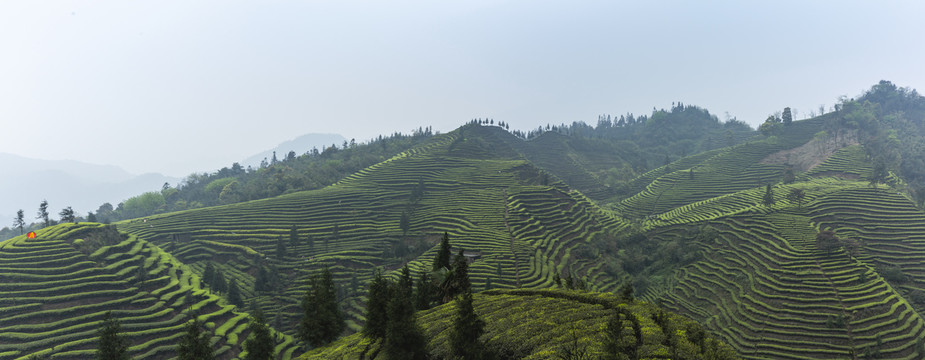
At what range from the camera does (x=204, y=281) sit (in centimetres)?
5575

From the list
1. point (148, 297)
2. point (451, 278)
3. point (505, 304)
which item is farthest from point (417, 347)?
point (148, 297)

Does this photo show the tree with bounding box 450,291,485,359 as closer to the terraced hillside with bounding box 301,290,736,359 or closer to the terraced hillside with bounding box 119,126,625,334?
the terraced hillside with bounding box 301,290,736,359

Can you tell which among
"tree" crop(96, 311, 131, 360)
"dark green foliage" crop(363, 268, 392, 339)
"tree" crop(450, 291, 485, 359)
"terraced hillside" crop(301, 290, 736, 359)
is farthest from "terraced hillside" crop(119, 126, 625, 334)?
"tree" crop(450, 291, 485, 359)

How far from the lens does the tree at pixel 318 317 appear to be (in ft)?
118

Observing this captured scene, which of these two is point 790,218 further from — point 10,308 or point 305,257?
point 10,308

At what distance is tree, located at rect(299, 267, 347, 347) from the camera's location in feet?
118

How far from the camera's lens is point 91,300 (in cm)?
4388

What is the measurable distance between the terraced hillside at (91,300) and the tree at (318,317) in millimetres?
11449

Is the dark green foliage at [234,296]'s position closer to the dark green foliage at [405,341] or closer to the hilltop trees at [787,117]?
the dark green foliage at [405,341]

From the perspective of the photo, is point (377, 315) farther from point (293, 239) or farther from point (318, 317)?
point (293, 239)

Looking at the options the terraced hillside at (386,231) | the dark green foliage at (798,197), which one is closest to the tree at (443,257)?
the terraced hillside at (386,231)

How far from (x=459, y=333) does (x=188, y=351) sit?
20.6 meters

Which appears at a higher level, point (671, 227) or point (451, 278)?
point (451, 278)

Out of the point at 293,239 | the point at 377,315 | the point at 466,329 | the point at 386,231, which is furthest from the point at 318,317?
the point at 386,231
